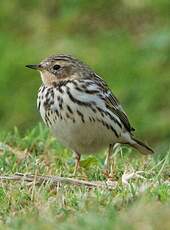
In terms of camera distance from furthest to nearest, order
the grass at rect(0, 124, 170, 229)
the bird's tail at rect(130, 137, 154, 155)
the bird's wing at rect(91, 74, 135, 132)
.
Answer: the bird's tail at rect(130, 137, 154, 155) < the bird's wing at rect(91, 74, 135, 132) < the grass at rect(0, 124, 170, 229)

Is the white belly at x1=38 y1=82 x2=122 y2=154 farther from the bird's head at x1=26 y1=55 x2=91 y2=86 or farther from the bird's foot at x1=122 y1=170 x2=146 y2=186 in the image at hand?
the bird's foot at x1=122 y1=170 x2=146 y2=186

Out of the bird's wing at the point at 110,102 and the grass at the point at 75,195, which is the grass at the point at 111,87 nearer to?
the grass at the point at 75,195

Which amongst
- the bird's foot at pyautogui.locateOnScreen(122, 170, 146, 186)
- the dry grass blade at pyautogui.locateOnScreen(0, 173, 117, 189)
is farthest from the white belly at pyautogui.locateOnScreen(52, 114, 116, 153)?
the dry grass blade at pyautogui.locateOnScreen(0, 173, 117, 189)

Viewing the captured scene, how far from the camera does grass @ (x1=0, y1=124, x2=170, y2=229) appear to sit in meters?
5.75

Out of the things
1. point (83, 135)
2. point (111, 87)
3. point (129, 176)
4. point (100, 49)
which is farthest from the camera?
point (100, 49)

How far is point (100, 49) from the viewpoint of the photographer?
587 inches

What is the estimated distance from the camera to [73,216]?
6.23 m

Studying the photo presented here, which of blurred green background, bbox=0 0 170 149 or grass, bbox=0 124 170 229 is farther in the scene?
blurred green background, bbox=0 0 170 149

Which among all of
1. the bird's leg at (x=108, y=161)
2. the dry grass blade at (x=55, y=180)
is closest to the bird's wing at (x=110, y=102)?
the bird's leg at (x=108, y=161)

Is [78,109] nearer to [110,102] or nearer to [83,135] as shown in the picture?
[83,135]

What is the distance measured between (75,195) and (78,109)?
5.23ft

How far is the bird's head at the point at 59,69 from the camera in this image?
8770 millimetres

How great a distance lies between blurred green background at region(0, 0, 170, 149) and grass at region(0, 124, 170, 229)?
258cm

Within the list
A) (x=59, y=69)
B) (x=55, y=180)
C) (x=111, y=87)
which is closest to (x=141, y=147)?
(x=59, y=69)
